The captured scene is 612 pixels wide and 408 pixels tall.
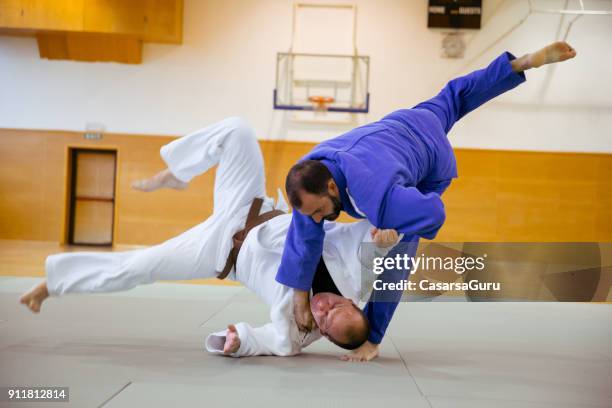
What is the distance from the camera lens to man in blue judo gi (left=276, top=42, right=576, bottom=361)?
2109 mm

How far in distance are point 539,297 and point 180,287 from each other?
3.02m

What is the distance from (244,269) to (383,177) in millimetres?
1010

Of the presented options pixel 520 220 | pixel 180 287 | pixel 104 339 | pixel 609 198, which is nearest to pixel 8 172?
pixel 180 287

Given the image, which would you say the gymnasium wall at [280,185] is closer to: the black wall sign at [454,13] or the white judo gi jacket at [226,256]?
the black wall sign at [454,13]

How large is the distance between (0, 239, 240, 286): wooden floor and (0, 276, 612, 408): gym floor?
4.89 ft

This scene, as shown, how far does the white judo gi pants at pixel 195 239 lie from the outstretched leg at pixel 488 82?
40.0 inches

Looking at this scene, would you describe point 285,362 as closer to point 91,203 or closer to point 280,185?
point 280,185

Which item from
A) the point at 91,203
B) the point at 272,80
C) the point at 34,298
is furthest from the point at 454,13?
the point at 34,298

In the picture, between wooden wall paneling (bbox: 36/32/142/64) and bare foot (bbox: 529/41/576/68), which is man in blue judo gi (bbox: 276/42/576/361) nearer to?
bare foot (bbox: 529/41/576/68)

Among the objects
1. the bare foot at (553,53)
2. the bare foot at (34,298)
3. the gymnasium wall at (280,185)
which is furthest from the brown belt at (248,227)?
the gymnasium wall at (280,185)

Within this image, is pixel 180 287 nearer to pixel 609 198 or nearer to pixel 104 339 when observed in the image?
pixel 104 339

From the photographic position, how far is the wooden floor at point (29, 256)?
18.4 ft

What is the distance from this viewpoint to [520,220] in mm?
8281

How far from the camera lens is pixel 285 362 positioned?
2609mm
